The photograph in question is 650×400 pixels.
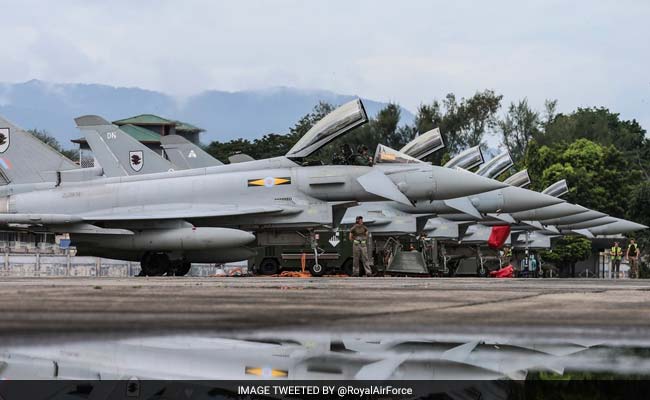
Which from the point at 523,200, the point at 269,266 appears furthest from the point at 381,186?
the point at 523,200

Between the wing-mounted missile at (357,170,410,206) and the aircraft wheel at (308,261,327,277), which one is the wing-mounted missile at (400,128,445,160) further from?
the wing-mounted missile at (357,170,410,206)

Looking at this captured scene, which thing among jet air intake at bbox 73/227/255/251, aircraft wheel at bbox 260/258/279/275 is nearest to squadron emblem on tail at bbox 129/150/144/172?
aircraft wheel at bbox 260/258/279/275

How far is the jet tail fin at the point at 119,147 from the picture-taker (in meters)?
26.5

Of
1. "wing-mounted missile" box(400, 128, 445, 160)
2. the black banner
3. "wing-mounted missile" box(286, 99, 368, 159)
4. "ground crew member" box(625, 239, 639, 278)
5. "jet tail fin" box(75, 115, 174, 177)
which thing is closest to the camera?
the black banner

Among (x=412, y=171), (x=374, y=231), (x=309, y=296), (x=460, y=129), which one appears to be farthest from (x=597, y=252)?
(x=309, y=296)

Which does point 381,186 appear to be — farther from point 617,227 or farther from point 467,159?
point 617,227

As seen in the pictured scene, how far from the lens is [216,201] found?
71.6 feet

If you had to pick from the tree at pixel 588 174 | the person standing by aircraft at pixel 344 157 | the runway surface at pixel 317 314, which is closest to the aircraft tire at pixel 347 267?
the person standing by aircraft at pixel 344 157

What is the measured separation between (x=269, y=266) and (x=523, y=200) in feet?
34.2

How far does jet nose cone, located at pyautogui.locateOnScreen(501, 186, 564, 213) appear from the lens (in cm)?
3100

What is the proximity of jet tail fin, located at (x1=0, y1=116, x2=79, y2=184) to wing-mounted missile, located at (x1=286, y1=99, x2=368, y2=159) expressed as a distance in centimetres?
641

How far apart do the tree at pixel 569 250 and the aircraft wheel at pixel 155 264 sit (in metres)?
34.5

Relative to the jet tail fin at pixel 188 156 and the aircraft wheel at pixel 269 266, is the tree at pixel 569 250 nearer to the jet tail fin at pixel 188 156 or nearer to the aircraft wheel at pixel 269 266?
the jet tail fin at pixel 188 156

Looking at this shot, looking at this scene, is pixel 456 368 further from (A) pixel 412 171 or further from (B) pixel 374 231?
(B) pixel 374 231
